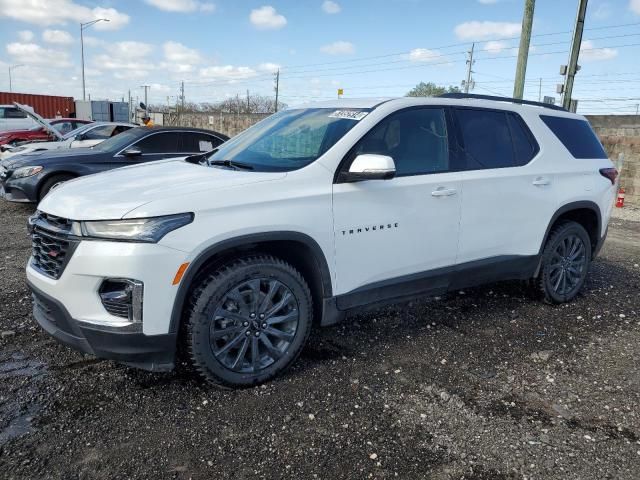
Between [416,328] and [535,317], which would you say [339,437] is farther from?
[535,317]

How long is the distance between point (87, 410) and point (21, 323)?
1589 mm

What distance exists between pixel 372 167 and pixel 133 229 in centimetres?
142

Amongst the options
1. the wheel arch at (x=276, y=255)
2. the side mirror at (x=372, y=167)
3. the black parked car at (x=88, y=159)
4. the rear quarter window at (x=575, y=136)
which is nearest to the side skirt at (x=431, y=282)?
the wheel arch at (x=276, y=255)

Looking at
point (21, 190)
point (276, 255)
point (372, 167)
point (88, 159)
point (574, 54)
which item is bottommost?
point (21, 190)

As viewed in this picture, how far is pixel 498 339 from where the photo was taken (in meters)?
4.14

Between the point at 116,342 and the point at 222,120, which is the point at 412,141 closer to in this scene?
the point at 116,342

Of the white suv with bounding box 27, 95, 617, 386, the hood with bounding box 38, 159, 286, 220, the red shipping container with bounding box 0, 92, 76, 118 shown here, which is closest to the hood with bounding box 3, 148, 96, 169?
the white suv with bounding box 27, 95, 617, 386

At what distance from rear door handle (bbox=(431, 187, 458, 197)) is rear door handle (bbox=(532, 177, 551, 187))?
97 centimetres

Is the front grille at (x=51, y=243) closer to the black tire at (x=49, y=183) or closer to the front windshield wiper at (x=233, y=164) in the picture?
the front windshield wiper at (x=233, y=164)

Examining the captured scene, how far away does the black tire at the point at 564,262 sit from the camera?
15.4 feet

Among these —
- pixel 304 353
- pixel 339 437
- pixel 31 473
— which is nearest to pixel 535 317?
pixel 304 353

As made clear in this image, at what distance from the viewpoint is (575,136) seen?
483 cm

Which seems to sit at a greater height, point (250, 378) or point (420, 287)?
point (420, 287)

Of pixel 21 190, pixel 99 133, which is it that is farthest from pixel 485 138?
pixel 99 133
